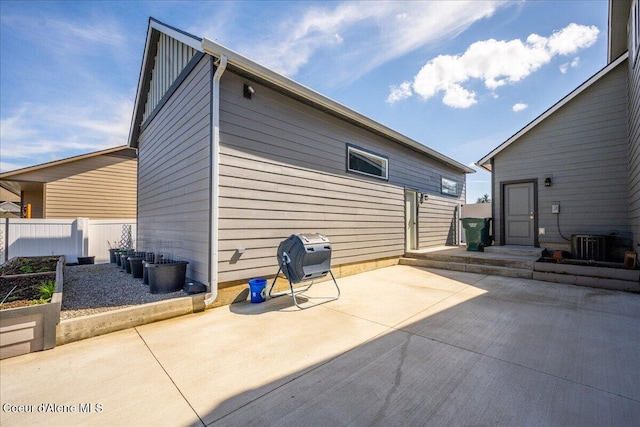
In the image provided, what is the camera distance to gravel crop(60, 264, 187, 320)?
330 cm

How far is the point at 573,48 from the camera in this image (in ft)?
21.4

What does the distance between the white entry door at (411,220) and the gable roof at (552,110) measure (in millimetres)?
2459

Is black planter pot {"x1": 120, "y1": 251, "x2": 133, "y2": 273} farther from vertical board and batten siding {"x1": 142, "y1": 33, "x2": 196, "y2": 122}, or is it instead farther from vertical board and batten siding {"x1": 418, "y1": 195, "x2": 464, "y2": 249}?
vertical board and batten siding {"x1": 418, "y1": 195, "x2": 464, "y2": 249}

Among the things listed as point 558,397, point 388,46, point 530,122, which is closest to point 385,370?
point 558,397

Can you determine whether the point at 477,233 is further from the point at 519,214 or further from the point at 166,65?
the point at 166,65

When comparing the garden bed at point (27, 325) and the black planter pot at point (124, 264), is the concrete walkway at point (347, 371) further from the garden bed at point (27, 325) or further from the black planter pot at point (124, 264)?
the black planter pot at point (124, 264)

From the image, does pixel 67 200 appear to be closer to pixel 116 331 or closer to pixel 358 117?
pixel 116 331

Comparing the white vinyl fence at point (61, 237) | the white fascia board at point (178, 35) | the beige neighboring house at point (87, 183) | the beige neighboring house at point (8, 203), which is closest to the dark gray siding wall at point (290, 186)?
the white fascia board at point (178, 35)

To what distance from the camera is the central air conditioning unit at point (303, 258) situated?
3721 mm

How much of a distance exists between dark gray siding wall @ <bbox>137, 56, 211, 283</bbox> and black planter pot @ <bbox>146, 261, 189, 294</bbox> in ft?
0.65

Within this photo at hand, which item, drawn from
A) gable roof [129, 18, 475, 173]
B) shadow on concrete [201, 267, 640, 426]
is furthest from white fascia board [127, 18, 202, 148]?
shadow on concrete [201, 267, 640, 426]

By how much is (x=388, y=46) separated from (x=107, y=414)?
7926 millimetres

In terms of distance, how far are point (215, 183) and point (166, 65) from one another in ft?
11.7

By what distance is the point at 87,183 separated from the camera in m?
9.90
